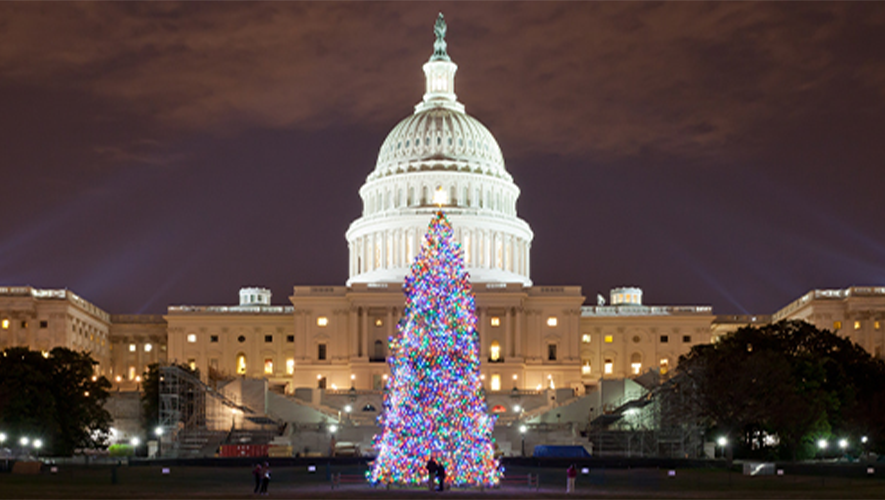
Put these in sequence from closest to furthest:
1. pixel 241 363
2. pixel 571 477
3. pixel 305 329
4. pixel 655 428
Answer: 1. pixel 571 477
2. pixel 655 428
3. pixel 305 329
4. pixel 241 363

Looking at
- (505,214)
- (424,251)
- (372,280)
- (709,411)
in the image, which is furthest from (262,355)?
(424,251)

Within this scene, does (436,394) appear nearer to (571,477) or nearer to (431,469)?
(431,469)

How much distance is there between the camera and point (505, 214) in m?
160

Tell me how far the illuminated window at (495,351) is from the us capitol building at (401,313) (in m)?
0.15

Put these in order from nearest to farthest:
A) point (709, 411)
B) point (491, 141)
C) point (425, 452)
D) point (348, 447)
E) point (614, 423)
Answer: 1. point (425, 452)
2. point (709, 411)
3. point (348, 447)
4. point (614, 423)
5. point (491, 141)

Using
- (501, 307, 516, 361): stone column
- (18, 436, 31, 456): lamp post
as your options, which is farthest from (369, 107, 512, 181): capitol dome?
(18, 436, 31, 456): lamp post

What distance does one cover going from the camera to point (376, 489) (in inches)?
2151

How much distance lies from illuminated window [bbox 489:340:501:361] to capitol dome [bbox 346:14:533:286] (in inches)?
622

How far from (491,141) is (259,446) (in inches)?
3107

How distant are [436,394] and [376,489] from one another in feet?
15.3

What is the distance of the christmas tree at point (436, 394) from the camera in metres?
53.6

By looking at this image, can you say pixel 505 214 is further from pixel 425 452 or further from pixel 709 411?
pixel 425 452

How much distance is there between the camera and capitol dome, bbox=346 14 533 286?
15575cm

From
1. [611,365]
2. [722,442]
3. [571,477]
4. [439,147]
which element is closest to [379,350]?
[611,365]
